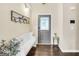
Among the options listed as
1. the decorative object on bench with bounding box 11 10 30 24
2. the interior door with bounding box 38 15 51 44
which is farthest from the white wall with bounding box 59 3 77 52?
the decorative object on bench with bounding box 11 10 30 24

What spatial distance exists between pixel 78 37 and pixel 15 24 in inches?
91.8

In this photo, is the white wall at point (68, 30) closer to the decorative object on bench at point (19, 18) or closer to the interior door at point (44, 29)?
the interior door at point (44, 29)

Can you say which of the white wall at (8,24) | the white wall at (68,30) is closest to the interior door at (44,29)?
the white wall at (8,24)

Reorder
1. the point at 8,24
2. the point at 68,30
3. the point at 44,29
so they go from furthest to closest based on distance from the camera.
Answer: the point at 68,30 < the point at 44,29 < the point at 8,24

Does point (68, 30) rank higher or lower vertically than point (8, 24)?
lower

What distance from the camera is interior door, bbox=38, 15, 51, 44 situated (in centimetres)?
317

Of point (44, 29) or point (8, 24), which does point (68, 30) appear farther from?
point (8, 24)

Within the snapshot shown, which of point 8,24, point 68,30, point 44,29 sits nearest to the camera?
point 8,24

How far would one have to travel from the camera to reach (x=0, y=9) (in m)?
2.28

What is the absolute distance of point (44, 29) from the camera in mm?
3250

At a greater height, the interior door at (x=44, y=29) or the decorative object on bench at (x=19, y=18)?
the decorative object on bench at (x=19, y=18)

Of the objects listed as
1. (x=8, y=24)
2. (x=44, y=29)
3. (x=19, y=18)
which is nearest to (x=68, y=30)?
(x=44, y=29)

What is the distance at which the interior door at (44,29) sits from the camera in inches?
125

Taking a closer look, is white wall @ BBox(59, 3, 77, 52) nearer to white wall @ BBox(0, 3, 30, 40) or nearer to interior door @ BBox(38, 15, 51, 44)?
interior door @ BBox(38, 15, 51, 44)
